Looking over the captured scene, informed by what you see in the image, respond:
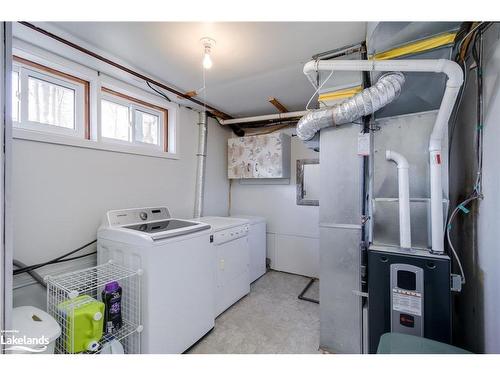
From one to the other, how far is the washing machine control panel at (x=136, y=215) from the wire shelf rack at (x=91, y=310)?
37cm

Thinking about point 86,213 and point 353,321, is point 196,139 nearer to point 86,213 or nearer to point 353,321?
point 86,213

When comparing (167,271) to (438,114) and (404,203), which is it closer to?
(404,203)

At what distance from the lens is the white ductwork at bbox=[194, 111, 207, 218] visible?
2.77 m

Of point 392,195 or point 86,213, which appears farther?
point 86,213

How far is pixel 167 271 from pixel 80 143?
122cm

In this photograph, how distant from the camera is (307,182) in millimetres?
3051

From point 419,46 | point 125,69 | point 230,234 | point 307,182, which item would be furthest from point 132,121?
point 419,46

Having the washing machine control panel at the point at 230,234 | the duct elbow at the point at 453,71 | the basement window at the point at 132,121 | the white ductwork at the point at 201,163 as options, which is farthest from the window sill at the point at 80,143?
the duct elbow at the point at 453,71

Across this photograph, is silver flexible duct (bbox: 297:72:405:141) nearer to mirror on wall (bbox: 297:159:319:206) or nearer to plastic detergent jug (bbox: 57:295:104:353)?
mirror on wall (bbox: 297:159:319:206)

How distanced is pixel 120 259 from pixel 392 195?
6.51ft

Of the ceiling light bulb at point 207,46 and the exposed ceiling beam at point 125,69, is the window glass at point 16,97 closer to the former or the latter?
the exposed ceiling beam at point 125,69

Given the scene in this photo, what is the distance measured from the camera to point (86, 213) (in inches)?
70.2

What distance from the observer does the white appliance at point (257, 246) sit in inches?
111

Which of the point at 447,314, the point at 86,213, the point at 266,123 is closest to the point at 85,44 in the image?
the point at 86,213
